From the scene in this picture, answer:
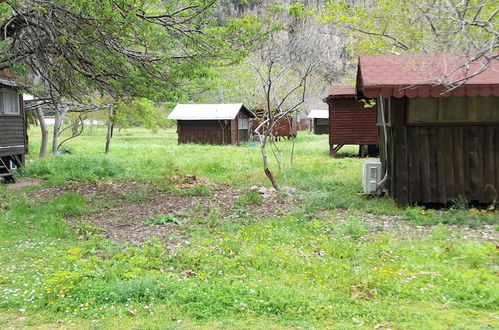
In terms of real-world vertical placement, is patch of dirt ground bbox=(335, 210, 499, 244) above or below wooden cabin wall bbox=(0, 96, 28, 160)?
below

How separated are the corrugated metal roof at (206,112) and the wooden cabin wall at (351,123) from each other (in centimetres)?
1218

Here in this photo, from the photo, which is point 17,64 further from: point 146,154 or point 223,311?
point 146,154

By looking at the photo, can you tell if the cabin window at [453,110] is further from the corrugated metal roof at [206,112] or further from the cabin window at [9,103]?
the corrugated metal roof at [206,112]

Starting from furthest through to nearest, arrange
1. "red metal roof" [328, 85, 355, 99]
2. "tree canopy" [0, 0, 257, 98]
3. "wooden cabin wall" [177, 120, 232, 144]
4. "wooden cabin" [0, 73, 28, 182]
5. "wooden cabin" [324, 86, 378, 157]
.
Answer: "wooden cabin wall" [177, 120, 232, 144] → "wooden cabin" [324, 86, 378, 157] → "red metal roof" [328, 85, 355, 99] → "wooden cabin" [0, 73, 28, 182] → "tree canopy" [0, 0, 257, 98]

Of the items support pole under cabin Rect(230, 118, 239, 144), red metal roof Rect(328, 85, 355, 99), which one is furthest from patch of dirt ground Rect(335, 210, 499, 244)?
support pole under cabin Rect(230, 118, 239, 144)

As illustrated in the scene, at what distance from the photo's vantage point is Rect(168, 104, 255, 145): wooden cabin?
3559 cm

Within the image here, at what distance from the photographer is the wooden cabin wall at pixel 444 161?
9.88 metres

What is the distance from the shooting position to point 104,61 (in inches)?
437

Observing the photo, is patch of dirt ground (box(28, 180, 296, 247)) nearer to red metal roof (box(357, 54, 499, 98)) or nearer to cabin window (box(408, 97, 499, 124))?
red metal roof (box(357, 54, 499, 98))

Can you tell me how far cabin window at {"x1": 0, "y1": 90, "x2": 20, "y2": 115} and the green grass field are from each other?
317 inches

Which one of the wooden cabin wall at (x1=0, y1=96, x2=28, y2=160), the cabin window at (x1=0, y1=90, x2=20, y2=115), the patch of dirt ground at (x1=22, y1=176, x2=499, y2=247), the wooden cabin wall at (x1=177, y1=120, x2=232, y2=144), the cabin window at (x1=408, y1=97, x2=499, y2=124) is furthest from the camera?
the wooden cabin wall at (x1=177, y1=120, x2=232, y2=144)

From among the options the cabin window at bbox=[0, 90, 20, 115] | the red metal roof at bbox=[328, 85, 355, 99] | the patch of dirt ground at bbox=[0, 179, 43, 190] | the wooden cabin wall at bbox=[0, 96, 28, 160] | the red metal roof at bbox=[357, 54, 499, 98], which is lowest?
the patch of dirt ground at bbox=[0, 179, 43, 190]

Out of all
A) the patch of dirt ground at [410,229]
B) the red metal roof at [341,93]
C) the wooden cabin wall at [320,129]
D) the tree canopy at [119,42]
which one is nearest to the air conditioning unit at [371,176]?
the patch of dirt ground at [410,229]

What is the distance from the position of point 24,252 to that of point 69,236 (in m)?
1.08
